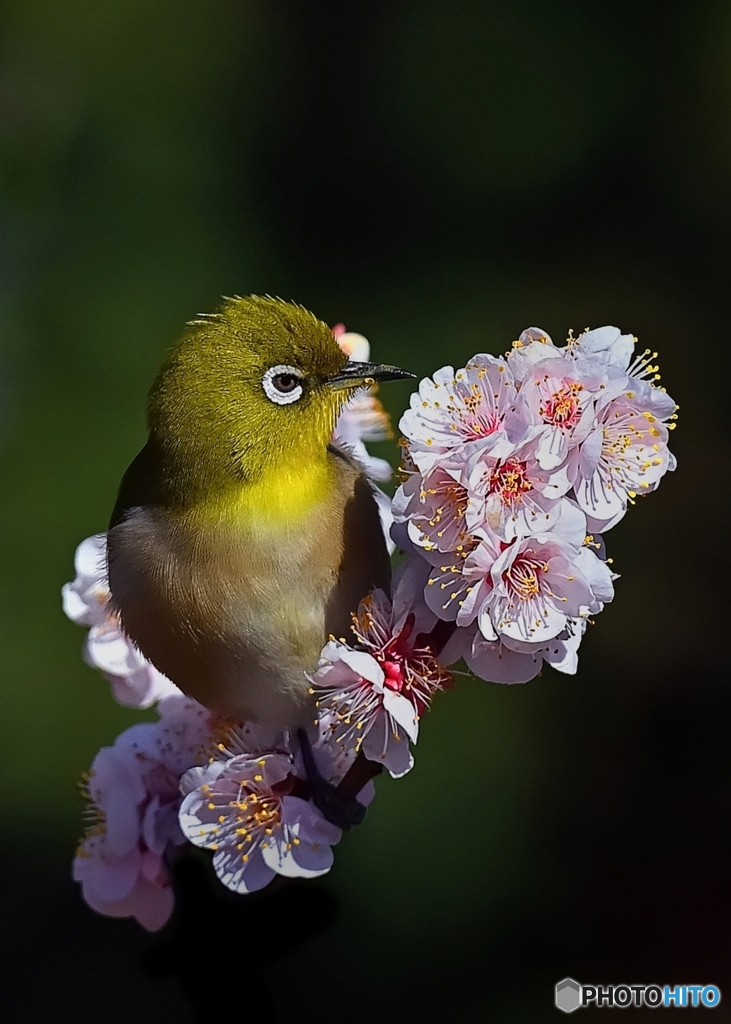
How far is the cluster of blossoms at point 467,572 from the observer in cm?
97

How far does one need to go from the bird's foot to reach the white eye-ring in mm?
333

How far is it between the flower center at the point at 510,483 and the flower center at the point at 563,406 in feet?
0.15

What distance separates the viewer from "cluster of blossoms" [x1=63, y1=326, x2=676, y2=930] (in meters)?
0.97

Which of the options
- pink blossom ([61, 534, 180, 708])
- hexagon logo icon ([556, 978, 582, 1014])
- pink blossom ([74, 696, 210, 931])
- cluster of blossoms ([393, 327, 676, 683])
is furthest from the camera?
hexagon logo icon ([556, 978, 582, 1014])

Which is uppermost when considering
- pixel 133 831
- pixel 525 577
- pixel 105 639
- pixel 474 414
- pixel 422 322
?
pixel 422 322

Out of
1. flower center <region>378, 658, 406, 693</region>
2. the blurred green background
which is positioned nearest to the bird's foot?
flower center <region>378, 658, 406, 693</region>

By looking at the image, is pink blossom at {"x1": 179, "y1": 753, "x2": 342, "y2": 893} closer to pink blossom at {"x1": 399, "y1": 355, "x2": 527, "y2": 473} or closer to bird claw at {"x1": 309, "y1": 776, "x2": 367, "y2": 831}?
bird claw at {"x1": 309, "y1": 776, "x2": 367, "y2": 831}

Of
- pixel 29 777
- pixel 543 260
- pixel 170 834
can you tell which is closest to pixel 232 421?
pixel 170 834

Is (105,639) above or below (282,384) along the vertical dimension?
below

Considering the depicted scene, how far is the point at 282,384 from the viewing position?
3.84 ft

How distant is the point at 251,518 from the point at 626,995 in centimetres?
104

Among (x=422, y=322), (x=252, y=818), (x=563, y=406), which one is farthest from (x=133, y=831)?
(x=422, y=322)

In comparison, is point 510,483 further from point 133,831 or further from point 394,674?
point 133,831

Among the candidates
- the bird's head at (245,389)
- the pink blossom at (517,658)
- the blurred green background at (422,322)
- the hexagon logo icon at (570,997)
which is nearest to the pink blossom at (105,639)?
the bird's head at (245,389)
